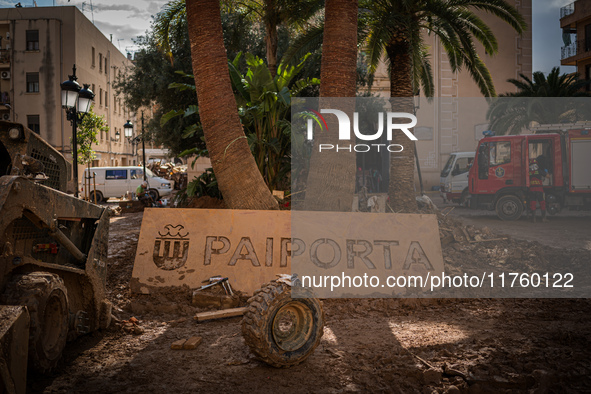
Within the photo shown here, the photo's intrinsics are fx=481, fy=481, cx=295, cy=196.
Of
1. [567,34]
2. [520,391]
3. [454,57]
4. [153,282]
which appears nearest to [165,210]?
[153,282]

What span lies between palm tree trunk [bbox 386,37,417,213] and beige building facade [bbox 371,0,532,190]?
18.6 meters

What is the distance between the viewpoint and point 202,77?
320 inches

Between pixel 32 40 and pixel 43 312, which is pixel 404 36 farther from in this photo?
pixel 32 40

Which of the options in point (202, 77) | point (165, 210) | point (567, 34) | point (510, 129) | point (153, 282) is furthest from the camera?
point (567, 34)

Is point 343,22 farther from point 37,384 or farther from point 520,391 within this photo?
point 37,384

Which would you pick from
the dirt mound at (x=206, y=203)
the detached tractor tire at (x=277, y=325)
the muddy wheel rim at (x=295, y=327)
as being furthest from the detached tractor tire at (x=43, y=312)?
A: the dirt mound at (x=206, y=203)

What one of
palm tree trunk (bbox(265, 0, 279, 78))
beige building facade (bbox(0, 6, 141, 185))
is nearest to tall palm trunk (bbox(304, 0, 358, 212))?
palm tree trunk (bbox(265, 0, 279, 78))

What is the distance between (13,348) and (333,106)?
6.40 meters

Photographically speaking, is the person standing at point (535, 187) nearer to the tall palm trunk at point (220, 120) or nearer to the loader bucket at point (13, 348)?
the tall palm trunk at point (220, 120)

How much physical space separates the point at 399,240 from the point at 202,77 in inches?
166

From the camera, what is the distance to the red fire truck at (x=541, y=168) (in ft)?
58.2

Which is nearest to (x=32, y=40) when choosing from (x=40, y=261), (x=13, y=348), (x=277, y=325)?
(x=40, y=261)

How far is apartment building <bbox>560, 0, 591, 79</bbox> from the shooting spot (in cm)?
3738

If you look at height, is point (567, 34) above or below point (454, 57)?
above
